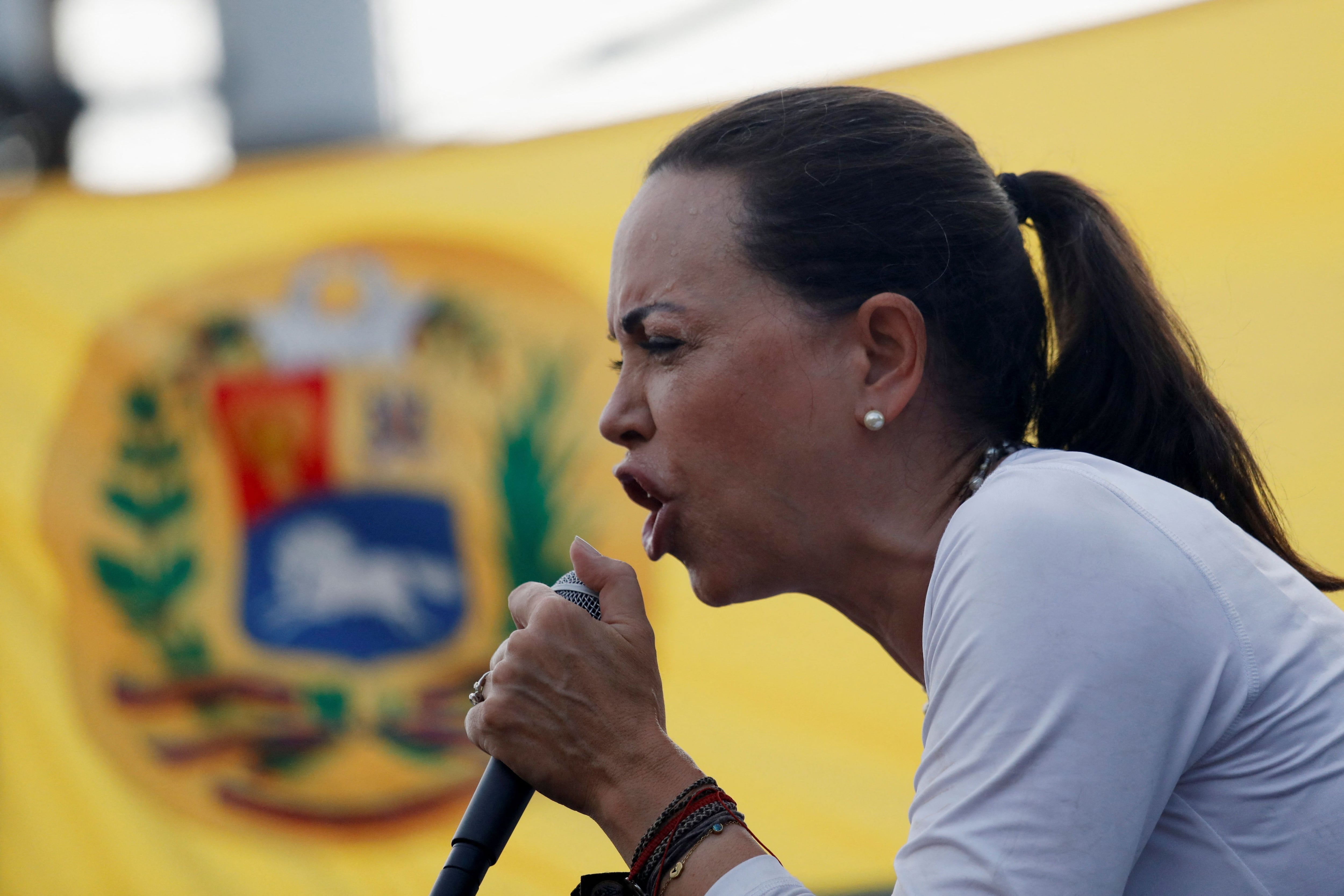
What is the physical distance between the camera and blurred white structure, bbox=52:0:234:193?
11.2 ft

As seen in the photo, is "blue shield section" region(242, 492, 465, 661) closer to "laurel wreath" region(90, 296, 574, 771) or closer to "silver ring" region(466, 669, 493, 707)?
"laurel wreath" region(90, 296, 574, 771)

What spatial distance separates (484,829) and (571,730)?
0.45ft

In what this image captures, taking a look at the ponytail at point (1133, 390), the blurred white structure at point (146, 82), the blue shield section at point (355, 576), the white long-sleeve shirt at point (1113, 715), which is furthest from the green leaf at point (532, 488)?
the white long-sleeve shirt at point (1113, 715)

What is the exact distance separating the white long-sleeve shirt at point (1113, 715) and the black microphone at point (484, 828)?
26 centimetres

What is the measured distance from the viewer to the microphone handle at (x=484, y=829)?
1085 millimetres

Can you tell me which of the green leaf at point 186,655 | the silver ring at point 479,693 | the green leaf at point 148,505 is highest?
the green leaf at point 148,505

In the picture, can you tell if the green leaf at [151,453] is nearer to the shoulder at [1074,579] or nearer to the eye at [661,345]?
the eye at [661,345]

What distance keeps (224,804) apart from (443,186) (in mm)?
1744

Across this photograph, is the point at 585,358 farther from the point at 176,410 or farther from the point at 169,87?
the point at 169,87

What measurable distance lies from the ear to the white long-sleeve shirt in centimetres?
22

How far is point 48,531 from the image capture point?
9.80 feet

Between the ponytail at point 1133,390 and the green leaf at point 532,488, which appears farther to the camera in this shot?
the green leaf at point 532,488

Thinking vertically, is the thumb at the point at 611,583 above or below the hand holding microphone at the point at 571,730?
above

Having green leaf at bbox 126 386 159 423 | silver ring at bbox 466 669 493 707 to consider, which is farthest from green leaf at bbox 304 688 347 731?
silver ring at bbox 466 669 493 707
